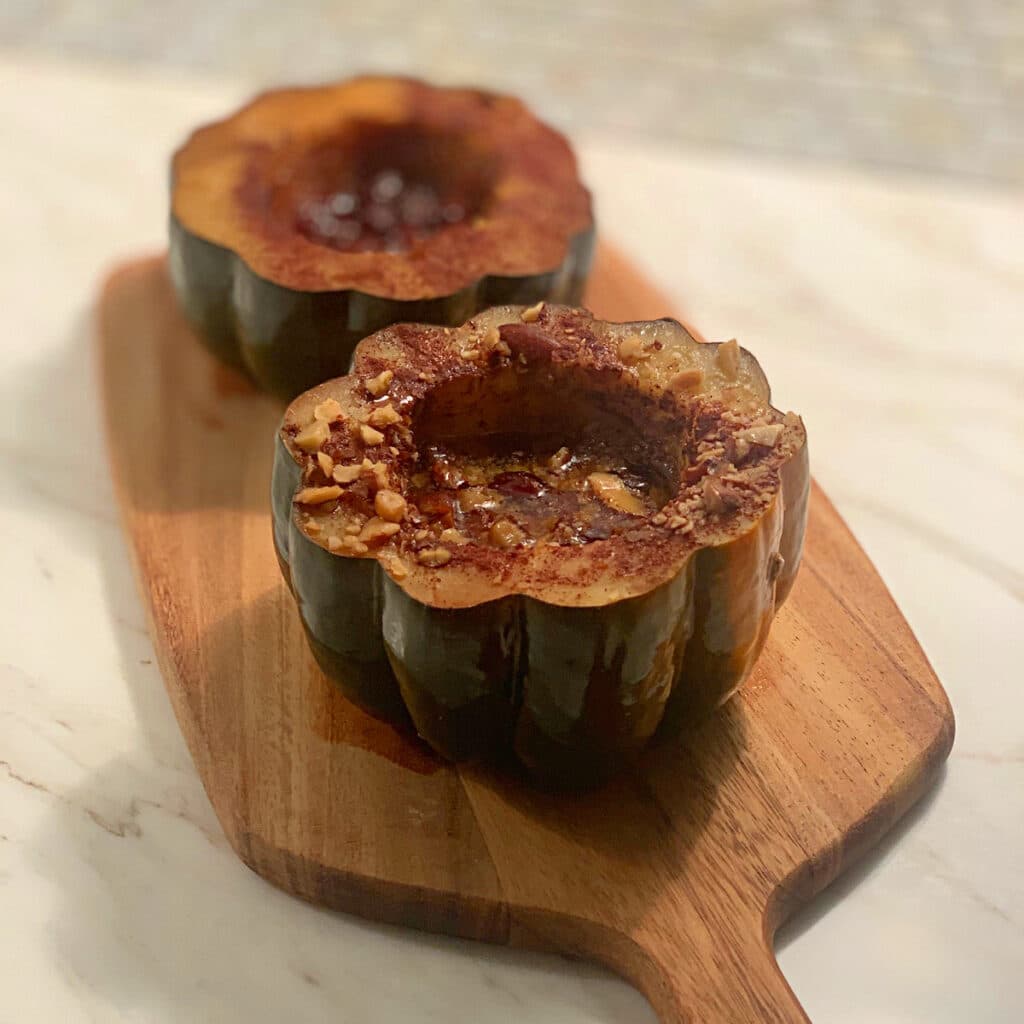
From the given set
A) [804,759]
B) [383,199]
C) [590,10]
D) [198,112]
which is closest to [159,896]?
[804,759]

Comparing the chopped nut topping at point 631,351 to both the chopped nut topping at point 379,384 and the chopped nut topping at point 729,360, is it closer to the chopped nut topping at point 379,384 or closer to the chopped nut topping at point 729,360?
the chopped nut topping at point 729,360

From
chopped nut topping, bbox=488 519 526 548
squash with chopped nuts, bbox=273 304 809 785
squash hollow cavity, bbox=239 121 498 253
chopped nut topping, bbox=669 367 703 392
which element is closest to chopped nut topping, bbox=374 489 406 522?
squash with chopped nuts, bbox=273 304 809 785

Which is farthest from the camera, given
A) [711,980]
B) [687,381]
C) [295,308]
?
[295,308]

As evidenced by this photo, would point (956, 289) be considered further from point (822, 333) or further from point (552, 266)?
point (552, 266)

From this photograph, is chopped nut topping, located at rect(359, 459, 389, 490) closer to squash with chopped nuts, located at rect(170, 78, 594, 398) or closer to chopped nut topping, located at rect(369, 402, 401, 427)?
chopped nut topping, located at rect(369, 402, 401, 427)

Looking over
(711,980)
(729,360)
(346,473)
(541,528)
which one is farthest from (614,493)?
(711,980)

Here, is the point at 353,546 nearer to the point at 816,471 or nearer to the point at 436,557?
the point at 436,557
